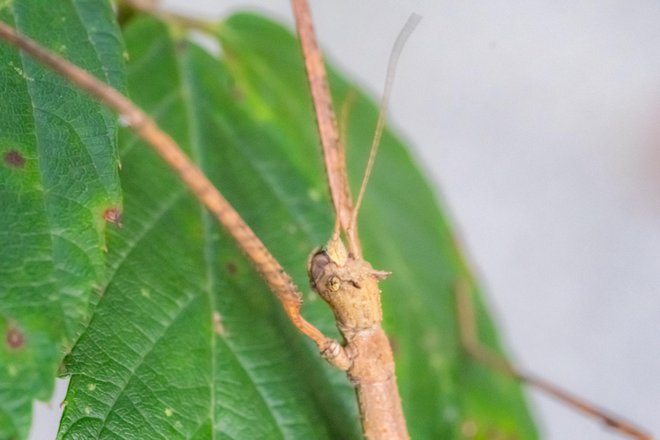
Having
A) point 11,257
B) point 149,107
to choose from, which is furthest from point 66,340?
point 149,107

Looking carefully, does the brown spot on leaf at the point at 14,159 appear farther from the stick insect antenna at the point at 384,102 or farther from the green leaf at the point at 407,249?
the green leaf at the point at 407,249

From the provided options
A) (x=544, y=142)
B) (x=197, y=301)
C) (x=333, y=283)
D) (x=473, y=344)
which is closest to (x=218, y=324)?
(x=197, y=301)

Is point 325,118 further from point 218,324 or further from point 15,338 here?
point 15,338

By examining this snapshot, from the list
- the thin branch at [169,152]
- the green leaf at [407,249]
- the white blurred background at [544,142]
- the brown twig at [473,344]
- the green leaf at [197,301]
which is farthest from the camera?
the white blurred background at [544,142]

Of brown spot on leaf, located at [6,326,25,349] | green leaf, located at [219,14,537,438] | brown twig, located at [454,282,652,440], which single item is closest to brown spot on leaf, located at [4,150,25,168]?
brown spot on leaf, located at [6,326,25,349]

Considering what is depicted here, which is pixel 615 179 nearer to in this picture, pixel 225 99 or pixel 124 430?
pixel 225 99

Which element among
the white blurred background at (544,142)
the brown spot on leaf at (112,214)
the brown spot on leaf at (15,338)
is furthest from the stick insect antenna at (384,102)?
the white blurred background at (544,142)
